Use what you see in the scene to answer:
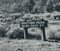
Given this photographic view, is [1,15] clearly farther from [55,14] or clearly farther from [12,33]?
[55,14]

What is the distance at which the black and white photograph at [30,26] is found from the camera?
19.9 metres

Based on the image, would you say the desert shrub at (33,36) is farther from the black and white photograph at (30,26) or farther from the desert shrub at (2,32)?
the desert shrub at (2,32)

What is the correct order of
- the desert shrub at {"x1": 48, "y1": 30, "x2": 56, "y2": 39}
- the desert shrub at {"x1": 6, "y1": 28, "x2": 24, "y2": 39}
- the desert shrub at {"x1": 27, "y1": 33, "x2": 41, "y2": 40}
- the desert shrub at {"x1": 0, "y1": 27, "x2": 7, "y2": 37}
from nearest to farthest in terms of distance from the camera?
the desert shrub at {"x1": 48, "y1": 30, "x2": 56, "y2": 39} < the desert shrub at {"x1": 27, "y1": 33, "x2": 41, "y2": 40} < the desert shrub at {"x1": 6, "y1": 28, "x2": 24, "y2": 39} < the desert shrub at {"x1": 0, "y1": 27, "x2": 7, "y2": 37}

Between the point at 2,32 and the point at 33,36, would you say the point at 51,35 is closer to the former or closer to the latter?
the point at 33,36

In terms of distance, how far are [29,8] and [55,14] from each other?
7.12 metres

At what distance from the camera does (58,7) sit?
34.7m

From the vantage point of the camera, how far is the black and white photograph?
1992 centimetres

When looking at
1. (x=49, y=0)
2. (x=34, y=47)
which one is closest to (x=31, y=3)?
(x=49, y=0)

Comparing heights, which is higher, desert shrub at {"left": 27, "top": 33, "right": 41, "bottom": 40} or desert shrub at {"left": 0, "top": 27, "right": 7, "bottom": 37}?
desert shrub at {"left": 0, "top": 27, "right": 7, "bottom": 37}

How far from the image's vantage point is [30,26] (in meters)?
22.7

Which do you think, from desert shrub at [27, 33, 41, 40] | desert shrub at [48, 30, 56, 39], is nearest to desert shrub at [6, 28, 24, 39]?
desert shrub at [27, 33, 41, 40]

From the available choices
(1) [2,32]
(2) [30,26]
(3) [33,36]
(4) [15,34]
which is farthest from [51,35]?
(1) [2,32]

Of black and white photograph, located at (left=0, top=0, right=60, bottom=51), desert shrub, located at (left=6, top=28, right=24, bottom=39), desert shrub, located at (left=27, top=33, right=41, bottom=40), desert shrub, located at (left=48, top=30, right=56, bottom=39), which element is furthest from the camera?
desert shrub, located at (left=6, top=28, right=24, bottom=39)

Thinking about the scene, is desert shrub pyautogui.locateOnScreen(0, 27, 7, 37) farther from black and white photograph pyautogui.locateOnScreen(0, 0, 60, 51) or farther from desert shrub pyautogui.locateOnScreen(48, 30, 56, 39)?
desert shrub pyautogui.locateOnScreen(48, 30, 56, 39)
